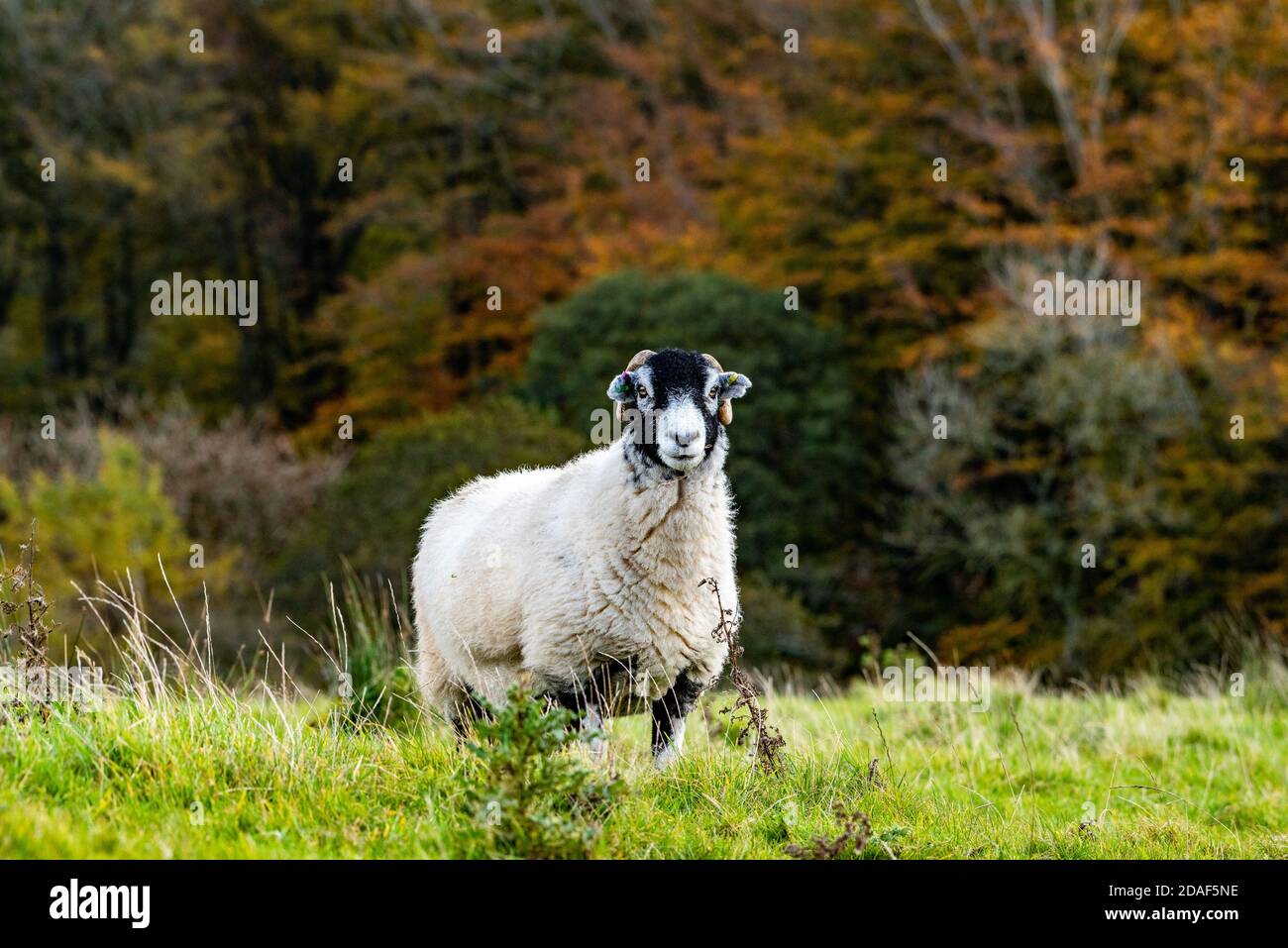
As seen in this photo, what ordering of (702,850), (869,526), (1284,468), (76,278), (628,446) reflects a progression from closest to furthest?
(702,850) → (628,446) → (1284,468) → (869,526) → (76,278)

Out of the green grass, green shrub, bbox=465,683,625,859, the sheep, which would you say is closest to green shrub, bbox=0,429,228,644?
the green grass

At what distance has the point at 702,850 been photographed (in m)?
4.62

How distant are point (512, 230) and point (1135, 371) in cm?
1542

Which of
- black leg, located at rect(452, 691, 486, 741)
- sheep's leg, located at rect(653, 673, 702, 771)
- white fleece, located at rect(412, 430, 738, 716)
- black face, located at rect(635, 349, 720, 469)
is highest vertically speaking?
black face, located at rect(635, 349, 720, 469)

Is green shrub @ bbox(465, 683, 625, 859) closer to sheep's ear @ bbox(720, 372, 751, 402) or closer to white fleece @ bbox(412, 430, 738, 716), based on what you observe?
white fleece @ bbox(412, 430, 738, 716)

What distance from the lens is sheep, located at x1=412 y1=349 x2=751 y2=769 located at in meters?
6.10

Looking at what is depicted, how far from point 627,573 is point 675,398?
776mm

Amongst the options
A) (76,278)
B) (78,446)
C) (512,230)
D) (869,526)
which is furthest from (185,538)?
(76,278)

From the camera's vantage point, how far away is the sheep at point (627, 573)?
20.0 ft

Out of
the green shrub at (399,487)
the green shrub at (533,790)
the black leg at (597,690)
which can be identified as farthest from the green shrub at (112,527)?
the green shrub at (533,790)

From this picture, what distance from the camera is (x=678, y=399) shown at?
6.14 m

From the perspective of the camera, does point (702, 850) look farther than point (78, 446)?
No

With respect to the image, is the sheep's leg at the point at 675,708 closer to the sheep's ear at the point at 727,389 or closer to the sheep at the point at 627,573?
the sheep at the point at 627,573

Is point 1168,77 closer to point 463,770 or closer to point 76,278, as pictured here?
point 463,770
